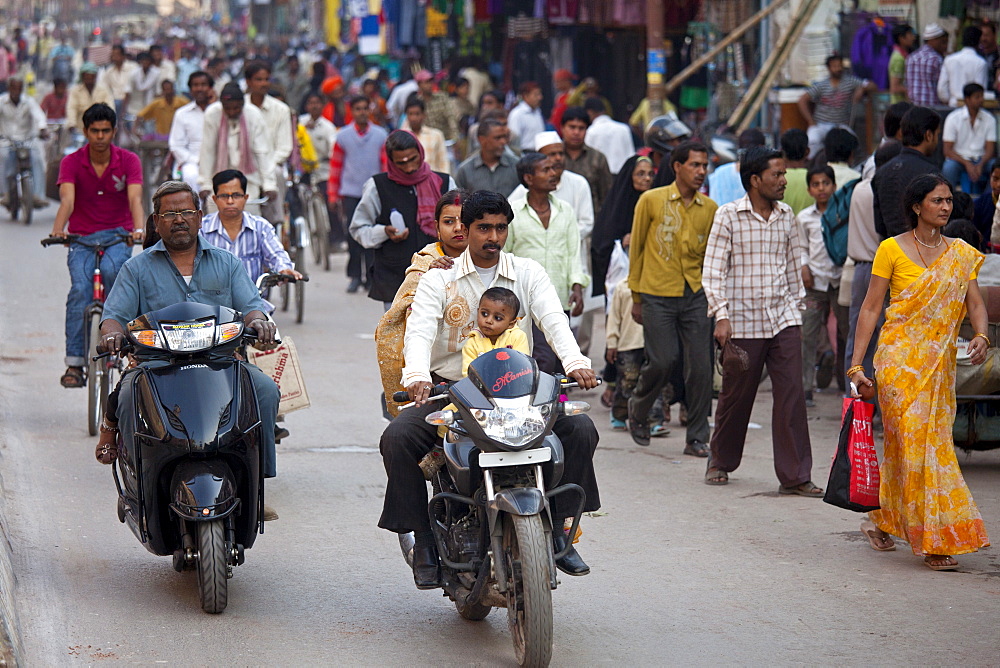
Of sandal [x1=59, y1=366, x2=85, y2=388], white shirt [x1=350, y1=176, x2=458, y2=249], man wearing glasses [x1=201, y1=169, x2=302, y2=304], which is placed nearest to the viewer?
man wearing glasses [x1=201, y1=169, x2=302, y2=304]

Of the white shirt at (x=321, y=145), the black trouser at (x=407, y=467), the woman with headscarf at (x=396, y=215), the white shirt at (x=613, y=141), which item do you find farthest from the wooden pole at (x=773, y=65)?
the black trouser at (x=407, y=467)

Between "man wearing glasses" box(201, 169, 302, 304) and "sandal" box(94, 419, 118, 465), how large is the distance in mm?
2295

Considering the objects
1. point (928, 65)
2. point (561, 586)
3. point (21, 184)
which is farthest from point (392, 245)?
point (21, 184)

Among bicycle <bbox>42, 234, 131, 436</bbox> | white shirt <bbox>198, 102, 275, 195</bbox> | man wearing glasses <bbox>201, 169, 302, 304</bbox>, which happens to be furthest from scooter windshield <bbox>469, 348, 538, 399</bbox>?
white shirt <bbox>198, 102, 275, 195</bbox>

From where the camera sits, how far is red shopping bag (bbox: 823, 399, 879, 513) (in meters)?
6.41

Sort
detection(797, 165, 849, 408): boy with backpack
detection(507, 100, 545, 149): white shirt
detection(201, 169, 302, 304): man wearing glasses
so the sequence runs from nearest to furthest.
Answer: detection(201, 169, 302, 304): man wearing glasses → detection(797, 165, 849, 408): boy with backpack → detection(507, 100, 545, 149): white shirt

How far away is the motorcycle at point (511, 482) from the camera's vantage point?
4.70m

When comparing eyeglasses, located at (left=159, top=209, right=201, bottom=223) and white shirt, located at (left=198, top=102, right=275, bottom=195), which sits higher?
white shirt, located at (left=198, top=102, right=275, bottom=195)

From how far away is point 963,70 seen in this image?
14.0 m

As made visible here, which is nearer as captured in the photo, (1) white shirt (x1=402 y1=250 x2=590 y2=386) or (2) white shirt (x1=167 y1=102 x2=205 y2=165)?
(1) white shirt (x1=402 y1=250 x2=590 y2=386)

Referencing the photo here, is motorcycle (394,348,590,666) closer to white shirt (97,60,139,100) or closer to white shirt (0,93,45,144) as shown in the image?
white shirt (0,93,45,144)

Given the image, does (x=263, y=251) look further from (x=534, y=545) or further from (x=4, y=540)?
(x=534, y=545)

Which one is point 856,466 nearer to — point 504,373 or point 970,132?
point 504,373

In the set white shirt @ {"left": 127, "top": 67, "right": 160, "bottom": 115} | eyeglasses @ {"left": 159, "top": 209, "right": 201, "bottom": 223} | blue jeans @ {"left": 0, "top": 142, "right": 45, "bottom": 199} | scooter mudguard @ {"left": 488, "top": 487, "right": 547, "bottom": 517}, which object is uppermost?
white shirt @ {"left": 127, "top": 67, "right": 160, "bottom": 115}
